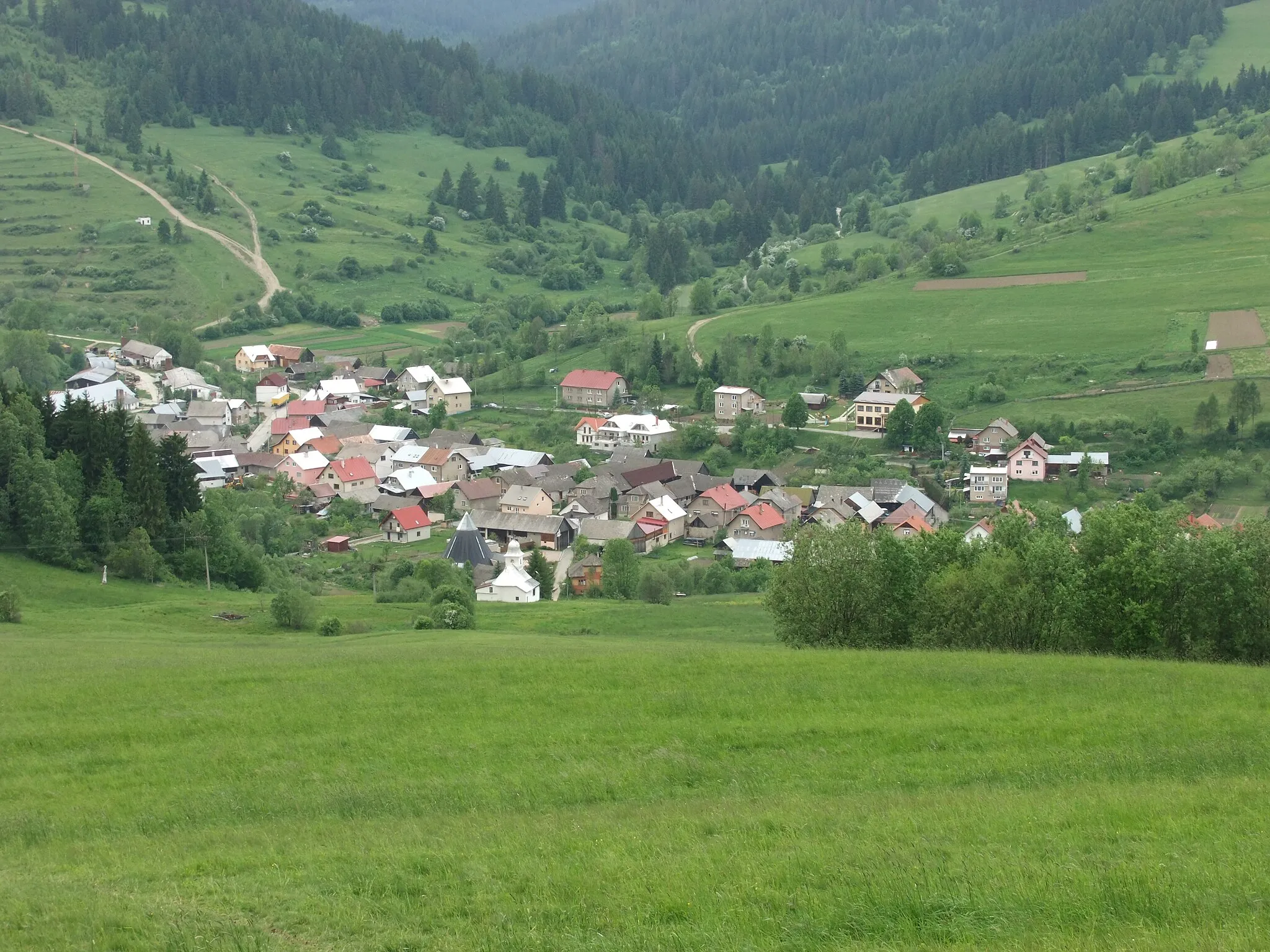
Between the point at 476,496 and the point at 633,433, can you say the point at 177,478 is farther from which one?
the point at 633,433

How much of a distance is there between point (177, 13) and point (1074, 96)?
457 ft

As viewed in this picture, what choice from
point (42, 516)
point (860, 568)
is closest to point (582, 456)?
point (42, 516)

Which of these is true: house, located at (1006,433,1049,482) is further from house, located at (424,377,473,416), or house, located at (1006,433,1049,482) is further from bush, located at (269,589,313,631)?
house, located at (424,377,473,416)

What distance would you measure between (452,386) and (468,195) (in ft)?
249

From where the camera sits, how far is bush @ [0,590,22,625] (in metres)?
32.4

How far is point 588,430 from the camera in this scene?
3314 inches

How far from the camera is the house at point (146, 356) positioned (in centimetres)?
10138

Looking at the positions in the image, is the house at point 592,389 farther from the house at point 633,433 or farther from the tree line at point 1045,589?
the tree line at point 1045,589

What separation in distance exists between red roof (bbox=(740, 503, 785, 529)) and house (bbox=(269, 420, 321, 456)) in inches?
1278

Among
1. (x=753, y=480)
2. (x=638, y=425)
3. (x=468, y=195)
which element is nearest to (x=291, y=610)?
(x=753, y=480)

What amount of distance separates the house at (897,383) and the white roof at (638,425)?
1429cm

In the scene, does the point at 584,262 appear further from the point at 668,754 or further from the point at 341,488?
the point at 668,754

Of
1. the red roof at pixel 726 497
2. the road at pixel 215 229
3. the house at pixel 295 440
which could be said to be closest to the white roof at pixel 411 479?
the house at pixel 295 440

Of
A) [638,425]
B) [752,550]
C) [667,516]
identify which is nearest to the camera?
[752,550]
